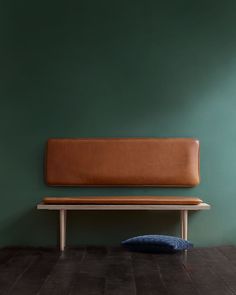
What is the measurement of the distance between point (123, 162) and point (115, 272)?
1661 mm

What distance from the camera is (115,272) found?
394 centimetres

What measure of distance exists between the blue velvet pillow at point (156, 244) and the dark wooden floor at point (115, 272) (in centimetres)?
6

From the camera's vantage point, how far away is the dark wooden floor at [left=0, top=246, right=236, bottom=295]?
3410mm

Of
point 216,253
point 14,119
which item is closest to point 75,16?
point 14,119

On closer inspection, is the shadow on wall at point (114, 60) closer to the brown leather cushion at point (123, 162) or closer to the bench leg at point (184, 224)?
the brown leather cushion at point (123, 162)

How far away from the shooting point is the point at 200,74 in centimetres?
549

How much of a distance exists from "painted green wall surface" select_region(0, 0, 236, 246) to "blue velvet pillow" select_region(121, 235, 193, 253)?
0.82m

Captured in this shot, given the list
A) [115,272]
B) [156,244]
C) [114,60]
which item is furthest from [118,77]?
[115,272]

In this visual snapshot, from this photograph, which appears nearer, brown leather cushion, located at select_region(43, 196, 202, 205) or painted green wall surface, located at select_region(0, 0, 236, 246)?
brown leather cushion, located at select_region(43, 196, 202, 205)

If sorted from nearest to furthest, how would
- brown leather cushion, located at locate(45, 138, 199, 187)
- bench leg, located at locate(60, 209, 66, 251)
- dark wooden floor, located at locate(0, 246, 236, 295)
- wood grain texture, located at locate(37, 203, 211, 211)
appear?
dark wooden floor, located at locate(0, 246, 236, 295) → wood grain texture, located at locate(37, 203, 211, 211) → bench leg, located at locate(60, 209, 66, 251) → brown leather cushion, located at locate(45, 138, 199, 187)

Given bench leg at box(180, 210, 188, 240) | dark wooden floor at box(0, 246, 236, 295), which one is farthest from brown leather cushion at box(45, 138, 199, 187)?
A: dark wooden floor at box(0, 246, 236, 295)

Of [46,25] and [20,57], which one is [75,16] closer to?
[46,25]

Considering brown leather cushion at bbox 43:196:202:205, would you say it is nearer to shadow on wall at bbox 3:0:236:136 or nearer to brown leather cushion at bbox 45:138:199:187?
brown leather cushion at bbox 45:138:199:187

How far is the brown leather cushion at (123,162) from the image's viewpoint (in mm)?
5375
